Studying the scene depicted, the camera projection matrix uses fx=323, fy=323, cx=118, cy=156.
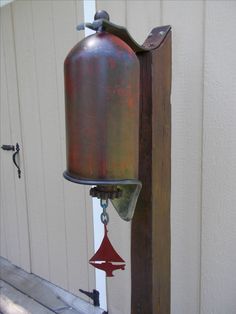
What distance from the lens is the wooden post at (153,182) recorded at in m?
0.92

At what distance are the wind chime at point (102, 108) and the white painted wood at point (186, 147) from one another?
19.8 inches

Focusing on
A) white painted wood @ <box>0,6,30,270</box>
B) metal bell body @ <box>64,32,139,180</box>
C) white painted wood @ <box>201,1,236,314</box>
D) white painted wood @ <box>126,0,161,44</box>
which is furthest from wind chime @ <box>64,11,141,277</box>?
white painted wood @ <box>0,6,30,270</box>

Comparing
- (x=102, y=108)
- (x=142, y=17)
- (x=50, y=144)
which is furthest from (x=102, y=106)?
(x=50, y=144)

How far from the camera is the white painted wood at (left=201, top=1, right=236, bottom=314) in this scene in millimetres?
1104

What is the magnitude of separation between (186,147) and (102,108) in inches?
24.4

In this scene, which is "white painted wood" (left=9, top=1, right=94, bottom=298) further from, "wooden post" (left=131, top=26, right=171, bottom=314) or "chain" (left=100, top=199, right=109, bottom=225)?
"chain" (left=100, top=199, right=109, bottom=225)

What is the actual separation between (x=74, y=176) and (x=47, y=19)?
134 cm

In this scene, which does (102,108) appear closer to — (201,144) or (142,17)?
(201,144)

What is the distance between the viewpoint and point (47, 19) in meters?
1.80

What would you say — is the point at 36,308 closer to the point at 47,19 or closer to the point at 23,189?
the point at 23,189

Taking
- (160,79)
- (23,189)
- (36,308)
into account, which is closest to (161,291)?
(160,79)

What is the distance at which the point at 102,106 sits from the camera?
28.5 inches

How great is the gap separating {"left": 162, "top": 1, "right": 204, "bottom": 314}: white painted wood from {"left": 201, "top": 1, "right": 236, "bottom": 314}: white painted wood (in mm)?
34

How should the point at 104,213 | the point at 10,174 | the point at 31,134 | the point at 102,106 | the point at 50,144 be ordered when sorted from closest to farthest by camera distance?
the point at 102,106 < the point at 104,213 < the point at 50,144 < the point at 31,134 < the point at 10,174
